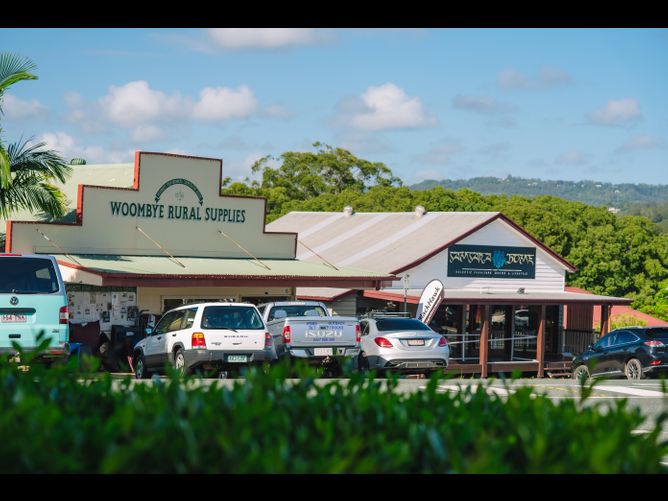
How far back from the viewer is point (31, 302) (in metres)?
16.4

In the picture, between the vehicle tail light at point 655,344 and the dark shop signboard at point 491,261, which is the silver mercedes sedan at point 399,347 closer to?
the vehicle tail light at point 655,344

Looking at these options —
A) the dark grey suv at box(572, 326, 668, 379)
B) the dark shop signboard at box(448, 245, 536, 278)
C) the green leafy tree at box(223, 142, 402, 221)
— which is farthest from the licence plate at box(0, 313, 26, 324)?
the green leafy tree at box(223, 142, 402, 221)

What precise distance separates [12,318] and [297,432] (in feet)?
40.9

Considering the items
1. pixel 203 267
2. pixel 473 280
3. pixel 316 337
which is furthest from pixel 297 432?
pixel 473 280

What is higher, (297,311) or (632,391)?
(297,311)

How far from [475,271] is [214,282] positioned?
13.2 metres

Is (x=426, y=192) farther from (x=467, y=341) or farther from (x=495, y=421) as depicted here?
(x=495, y=421)

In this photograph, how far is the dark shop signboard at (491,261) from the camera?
36.3 m

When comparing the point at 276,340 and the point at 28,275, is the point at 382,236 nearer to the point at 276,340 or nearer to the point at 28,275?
the point at 276,340

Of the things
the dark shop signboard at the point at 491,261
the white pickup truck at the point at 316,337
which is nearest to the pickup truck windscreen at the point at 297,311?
the white pickup truck at the point at 316,337

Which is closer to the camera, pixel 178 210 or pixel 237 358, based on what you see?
pixel 237 358

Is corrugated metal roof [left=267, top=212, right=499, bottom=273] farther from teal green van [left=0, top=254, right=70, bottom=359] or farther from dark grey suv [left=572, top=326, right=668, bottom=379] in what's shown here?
teal green van [left=0, top=254, right=70, bottom=359]

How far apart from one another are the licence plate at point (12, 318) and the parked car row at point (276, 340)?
3.14 m

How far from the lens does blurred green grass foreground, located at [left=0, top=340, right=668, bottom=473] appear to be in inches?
176
